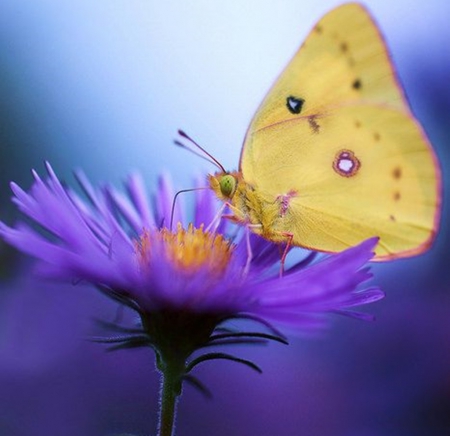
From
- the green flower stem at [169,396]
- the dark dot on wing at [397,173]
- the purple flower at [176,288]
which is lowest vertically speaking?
the green flower stem at [169,396]

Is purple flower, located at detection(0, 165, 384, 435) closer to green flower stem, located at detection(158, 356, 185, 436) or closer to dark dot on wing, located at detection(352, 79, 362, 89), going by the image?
green flower stem, located at detection(158, 356, 185, 436)

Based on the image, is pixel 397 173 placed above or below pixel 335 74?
below

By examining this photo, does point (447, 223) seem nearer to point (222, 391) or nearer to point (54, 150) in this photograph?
point (222, 391)

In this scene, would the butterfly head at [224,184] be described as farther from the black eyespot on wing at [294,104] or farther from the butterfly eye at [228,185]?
the black eyespot on wing at [294,104]

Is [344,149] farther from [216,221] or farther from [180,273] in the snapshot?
[180,273]

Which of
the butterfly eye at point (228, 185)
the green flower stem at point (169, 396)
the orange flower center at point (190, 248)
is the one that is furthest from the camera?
the butterfly eye at point (228, 185)

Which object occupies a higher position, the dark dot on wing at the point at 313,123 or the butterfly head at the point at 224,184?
the dark dot on wing at the point at 313,123

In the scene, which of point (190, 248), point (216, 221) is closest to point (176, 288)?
point (190, 248)

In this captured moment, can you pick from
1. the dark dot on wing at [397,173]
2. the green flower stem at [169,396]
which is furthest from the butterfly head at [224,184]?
the green flower stem at [169,396]
